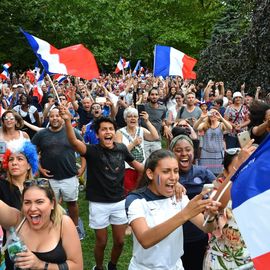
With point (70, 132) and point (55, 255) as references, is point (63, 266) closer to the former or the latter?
point (55, 255)

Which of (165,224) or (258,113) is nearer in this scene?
(165,224)

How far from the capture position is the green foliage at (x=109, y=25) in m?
33.8

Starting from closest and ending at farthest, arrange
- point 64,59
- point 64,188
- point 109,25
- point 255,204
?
1. point 255,204
2. point 64,188
3. point 64,59
4. point 109,25

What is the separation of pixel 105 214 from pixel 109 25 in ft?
97.0

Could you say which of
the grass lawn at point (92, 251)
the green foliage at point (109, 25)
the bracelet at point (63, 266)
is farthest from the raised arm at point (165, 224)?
the green foliage at point (109, 25)

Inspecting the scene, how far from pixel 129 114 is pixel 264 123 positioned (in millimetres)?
2165

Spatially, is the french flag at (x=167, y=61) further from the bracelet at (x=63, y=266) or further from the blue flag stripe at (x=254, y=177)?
the blue flag stripe at (x=254, y=177)

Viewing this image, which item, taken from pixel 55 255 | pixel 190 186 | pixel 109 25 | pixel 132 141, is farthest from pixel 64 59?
pixel 109 25

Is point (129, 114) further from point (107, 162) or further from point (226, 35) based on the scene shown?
point (226, 35)

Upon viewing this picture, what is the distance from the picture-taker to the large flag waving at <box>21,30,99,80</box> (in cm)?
766

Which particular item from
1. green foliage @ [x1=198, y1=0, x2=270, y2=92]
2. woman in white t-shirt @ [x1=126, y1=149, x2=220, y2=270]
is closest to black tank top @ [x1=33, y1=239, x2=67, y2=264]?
woman in white t-shirt @ [x1=126, y1=149, x2=220, y2=270]

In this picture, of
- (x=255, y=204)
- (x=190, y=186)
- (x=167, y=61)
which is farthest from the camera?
(x=167, y=61)

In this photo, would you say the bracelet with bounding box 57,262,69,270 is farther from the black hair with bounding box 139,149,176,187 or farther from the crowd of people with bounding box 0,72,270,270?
the black hair with bounding box 139,149,176,187

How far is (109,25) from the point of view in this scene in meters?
34.1
